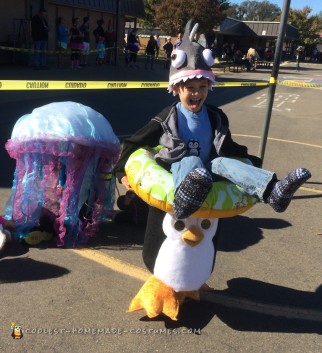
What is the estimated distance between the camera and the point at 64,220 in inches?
162

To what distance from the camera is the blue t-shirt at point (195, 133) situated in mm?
3199

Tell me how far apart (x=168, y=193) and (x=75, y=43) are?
58.5ft

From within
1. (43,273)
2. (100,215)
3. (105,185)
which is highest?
(105,185)

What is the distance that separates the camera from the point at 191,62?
3098 mm

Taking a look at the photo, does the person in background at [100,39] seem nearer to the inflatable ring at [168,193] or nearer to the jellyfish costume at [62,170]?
the jellyfish costume at [62,170]

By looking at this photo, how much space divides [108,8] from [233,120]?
17321mm

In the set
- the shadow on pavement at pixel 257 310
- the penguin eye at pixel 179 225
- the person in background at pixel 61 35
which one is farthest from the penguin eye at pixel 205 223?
the person in background at pixel 61 35

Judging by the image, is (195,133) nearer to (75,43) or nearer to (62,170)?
(62,170)

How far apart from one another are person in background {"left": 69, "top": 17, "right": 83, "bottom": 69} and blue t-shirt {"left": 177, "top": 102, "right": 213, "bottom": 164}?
16.9 meters

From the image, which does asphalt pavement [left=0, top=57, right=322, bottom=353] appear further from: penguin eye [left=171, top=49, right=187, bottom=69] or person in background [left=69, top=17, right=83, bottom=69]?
person in background [left=69, top=17, right=83, bottom=69]

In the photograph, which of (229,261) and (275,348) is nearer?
(275,348)

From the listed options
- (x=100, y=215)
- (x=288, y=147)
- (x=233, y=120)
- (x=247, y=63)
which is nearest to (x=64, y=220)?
(x=100, y=215)

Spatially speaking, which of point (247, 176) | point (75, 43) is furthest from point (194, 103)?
point (75, 43)

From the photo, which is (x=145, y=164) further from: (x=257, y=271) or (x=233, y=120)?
(x=233, y=120)
